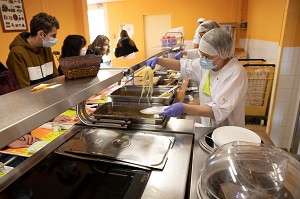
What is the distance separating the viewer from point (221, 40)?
1.51 m

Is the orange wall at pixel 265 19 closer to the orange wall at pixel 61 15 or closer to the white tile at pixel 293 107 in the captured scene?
the white tile at pixel 293 107

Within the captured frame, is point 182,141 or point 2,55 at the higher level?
point 2,55

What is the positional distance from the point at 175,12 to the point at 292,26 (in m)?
4.41

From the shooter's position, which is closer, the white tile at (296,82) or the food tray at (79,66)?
the food tray at (79,66)

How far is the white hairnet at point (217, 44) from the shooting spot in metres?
1.51

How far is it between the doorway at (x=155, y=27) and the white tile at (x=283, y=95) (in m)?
4.43

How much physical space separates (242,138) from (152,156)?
0.49m

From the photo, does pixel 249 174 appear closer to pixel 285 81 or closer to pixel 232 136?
pixel 232 136

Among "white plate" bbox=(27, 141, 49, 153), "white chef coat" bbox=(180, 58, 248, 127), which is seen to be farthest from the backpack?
"white chef coat" bbox=(180, 58, 248, 127)

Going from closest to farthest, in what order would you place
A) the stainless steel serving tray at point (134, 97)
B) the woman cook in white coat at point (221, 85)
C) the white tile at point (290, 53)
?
the woman cook in white coat at point (221, 85)
the stainless steel serving tray at point (134, 97)
the white tile at point (290, 53)

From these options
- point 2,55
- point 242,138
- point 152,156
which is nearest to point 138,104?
point 152,156

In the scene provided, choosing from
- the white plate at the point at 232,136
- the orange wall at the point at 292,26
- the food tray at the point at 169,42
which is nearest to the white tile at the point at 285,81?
the orange wall at the point at 292,26

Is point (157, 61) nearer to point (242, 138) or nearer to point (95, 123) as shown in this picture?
point (95, 123)

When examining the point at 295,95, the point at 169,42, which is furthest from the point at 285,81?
the point at 169,42
